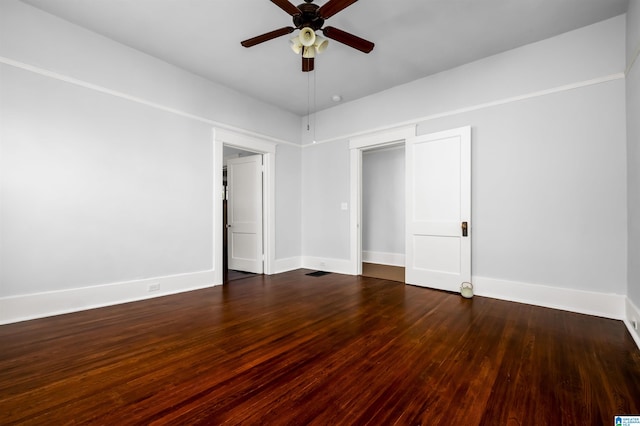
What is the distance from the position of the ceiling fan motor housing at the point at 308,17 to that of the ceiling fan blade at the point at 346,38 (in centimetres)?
9

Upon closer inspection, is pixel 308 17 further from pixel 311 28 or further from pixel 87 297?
pixel 87 297

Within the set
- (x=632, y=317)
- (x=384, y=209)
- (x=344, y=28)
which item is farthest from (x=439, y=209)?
(x=344, y=28)

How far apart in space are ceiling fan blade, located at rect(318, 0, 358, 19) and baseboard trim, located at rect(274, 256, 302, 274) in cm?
412

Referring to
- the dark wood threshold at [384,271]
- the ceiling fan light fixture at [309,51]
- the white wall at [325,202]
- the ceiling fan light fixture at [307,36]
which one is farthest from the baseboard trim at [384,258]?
the ceiling fan light fixture at [307,36]

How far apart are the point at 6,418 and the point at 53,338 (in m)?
1.25

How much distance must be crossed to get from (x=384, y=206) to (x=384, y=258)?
1.23 metres

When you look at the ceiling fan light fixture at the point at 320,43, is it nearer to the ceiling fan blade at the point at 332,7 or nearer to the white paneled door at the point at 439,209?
the ceiling fan blade at the point at 332,7

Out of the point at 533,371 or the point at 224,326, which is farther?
the point at 224,326

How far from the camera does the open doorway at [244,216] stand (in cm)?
543

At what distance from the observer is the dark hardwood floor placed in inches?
→ 62.9

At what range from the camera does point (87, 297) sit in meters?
3.30

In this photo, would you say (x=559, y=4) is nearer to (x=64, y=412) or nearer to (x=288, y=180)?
(x=288, y=180)

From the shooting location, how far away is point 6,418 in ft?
5.01

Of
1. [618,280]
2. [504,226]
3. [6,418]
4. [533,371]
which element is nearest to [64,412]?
[6,418]
